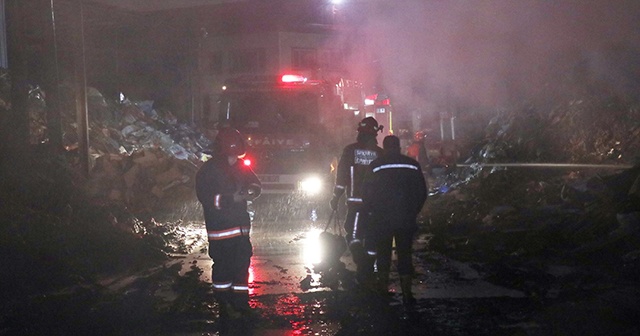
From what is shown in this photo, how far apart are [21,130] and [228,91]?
12.5 feet

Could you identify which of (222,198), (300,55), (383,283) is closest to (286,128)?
(383,283)

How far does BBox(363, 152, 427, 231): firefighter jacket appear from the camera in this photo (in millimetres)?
6793

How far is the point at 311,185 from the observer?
13750mm

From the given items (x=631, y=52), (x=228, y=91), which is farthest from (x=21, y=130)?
(x=631, y=52)

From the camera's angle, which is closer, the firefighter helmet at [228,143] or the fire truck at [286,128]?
the firefighter helmet at [228,143]

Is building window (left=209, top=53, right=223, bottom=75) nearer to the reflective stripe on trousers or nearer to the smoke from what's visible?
the smoke

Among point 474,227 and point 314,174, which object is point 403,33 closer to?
point 314,174

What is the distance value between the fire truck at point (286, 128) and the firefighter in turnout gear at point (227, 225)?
7110 mm

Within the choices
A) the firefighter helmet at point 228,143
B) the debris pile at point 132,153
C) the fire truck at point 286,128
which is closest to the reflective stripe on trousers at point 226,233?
the firefighter helmet at point 228,143

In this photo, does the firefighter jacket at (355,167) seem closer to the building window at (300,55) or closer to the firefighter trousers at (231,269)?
the firefighter trousers at (231,269)

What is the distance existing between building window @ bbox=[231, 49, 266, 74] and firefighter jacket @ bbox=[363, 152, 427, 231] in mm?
36815

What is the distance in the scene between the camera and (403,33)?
1612 cm

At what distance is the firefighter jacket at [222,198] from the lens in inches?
249

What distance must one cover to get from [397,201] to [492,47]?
7.28m
